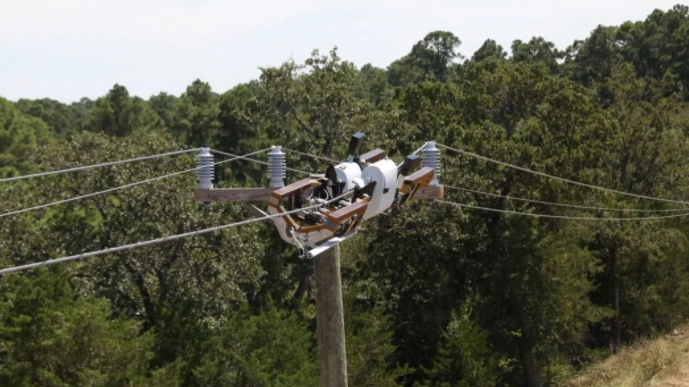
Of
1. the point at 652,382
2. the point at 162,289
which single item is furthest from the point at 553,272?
the point at 162,289

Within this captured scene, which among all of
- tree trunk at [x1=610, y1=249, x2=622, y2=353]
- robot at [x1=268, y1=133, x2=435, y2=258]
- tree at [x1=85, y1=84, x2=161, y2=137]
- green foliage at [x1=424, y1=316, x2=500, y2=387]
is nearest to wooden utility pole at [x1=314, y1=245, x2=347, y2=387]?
robot at [x1=268, y1=133, x2=435, y2=258]

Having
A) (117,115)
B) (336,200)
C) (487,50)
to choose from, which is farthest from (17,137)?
(336,200)

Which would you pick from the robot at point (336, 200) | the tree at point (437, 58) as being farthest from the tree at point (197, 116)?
the robot at point (336, 200)

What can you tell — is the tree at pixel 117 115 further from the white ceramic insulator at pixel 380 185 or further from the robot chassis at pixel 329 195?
the white ceramic insulator at pixel 380 185

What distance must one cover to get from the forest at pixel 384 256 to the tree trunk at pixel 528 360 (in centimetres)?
6

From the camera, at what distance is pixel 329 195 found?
27.5 feet

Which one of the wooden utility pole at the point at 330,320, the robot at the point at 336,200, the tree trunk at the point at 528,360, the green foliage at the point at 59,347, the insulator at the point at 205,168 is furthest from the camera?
the tree trunk at the point at 528,360

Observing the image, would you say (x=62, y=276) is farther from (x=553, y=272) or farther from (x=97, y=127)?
(x=97, y=127)

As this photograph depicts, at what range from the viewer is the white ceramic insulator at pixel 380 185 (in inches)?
339

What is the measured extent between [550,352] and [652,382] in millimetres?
9417

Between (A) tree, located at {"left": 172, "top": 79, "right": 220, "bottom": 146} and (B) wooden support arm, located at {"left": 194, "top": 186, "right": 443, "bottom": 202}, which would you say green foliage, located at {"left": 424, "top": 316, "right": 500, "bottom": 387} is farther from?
(A) tree, located at {"left": 172, "top": 79, "right": 220, "bottom": 146}

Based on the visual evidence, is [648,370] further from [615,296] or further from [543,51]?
[543,51]

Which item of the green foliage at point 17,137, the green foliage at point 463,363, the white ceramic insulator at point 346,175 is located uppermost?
the white ceramic insulator at point 346,175

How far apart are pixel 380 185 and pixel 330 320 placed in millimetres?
1401
